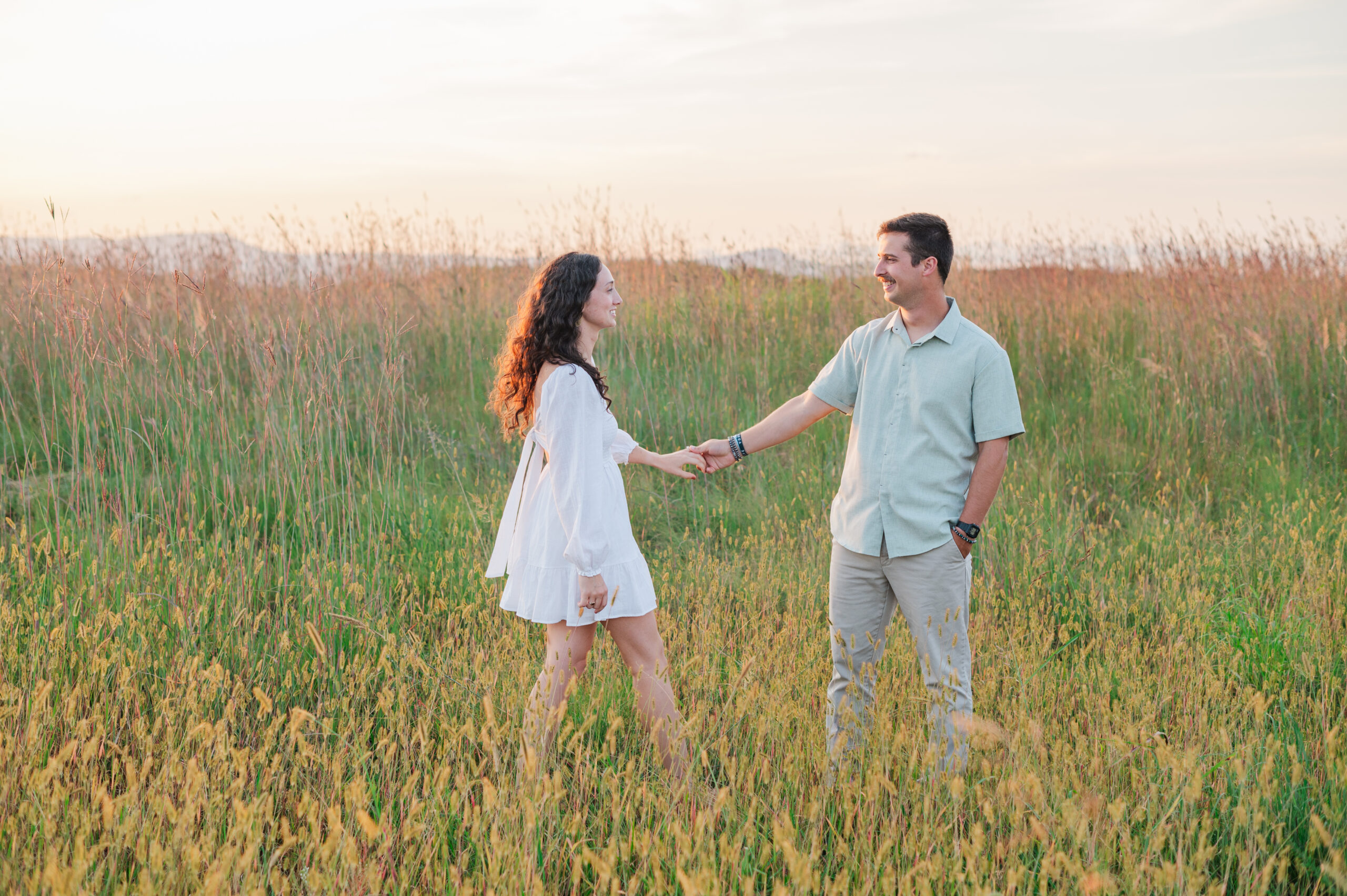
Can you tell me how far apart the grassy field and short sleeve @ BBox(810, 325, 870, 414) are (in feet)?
2.93

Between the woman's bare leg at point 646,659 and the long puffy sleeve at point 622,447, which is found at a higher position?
the long puffy sleeve at point 622,447

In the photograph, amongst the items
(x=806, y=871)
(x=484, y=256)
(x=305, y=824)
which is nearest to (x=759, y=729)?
(x=806, y=871)

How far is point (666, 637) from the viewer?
3.52 meters

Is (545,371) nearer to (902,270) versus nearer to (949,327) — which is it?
(902,270)

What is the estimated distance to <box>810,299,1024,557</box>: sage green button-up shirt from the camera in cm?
271

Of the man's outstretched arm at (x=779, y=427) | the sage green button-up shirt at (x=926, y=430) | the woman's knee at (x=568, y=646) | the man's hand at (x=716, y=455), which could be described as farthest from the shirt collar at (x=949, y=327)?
the woman's knee at (x=568, y=646)

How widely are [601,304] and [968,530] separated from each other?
130 cm

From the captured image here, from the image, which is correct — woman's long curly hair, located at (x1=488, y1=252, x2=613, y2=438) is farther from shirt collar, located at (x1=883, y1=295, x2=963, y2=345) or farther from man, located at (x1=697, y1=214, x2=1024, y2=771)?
shirt collar, located at (x1=883, y1=295, x2=963, y2=345)

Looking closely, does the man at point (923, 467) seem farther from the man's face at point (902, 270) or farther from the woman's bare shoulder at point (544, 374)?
the woman's bare shoulder at point (544, 374)

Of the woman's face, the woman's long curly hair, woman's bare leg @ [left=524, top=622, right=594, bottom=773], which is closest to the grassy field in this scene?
woman's bare leg @ [left=524, top=622, right=594, bottom=773]

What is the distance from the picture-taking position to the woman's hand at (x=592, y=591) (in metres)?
2.49

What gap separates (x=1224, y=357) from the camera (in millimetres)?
6773

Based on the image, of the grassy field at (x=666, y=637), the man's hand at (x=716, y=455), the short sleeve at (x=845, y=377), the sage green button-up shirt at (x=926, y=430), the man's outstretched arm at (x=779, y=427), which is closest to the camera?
the grassy field at (x=666, y=637)

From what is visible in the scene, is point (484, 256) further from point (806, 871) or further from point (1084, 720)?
point (806, 871)
